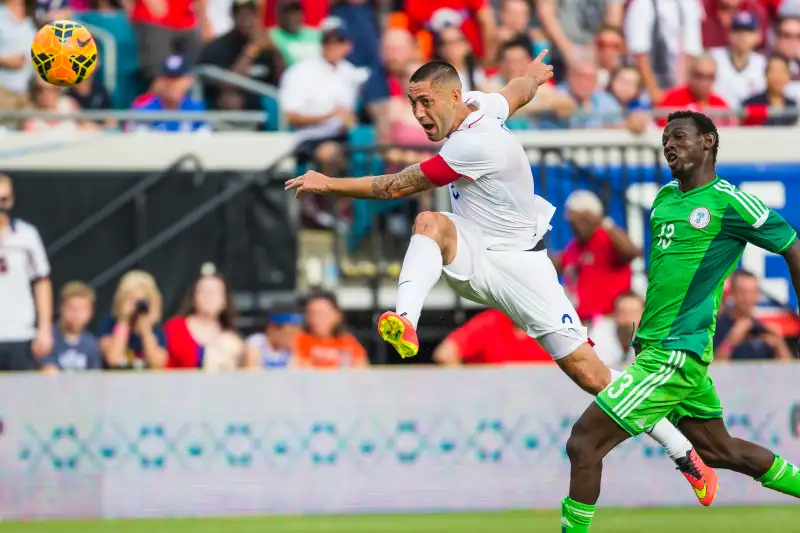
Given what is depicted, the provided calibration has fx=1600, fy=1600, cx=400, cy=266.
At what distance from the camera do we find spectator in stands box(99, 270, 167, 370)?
531 inches

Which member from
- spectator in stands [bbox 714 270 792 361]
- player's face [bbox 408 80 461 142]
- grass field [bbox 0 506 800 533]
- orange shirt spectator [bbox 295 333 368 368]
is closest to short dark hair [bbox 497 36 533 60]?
spectator in stands [bbox 714 270 792 361]

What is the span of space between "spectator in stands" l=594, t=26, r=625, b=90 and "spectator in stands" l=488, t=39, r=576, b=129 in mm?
720

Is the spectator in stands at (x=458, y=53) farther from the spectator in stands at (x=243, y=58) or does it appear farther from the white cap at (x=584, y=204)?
the white cap at (x=584, y=204)

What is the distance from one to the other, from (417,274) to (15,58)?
7376mm

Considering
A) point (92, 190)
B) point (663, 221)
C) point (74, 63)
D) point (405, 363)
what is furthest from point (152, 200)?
point (663, 221)

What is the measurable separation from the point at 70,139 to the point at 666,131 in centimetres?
746

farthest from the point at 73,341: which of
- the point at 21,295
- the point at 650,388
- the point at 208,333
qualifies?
the point at 650,388

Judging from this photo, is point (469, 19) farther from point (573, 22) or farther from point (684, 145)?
point (684, 145)

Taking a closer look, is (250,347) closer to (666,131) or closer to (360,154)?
(360,154)

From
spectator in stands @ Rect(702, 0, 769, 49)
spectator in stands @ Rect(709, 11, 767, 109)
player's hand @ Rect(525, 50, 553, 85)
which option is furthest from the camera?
spectator in stands @ Rect(702, 0, 769, 49)

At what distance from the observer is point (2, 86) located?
15203 mm

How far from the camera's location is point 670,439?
9.68 m

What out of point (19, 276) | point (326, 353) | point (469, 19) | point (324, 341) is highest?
point (469, 19)

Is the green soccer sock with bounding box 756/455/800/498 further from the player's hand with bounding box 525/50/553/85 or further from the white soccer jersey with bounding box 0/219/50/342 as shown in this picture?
the white soccer jersey with bounding box 0/219/50/342
